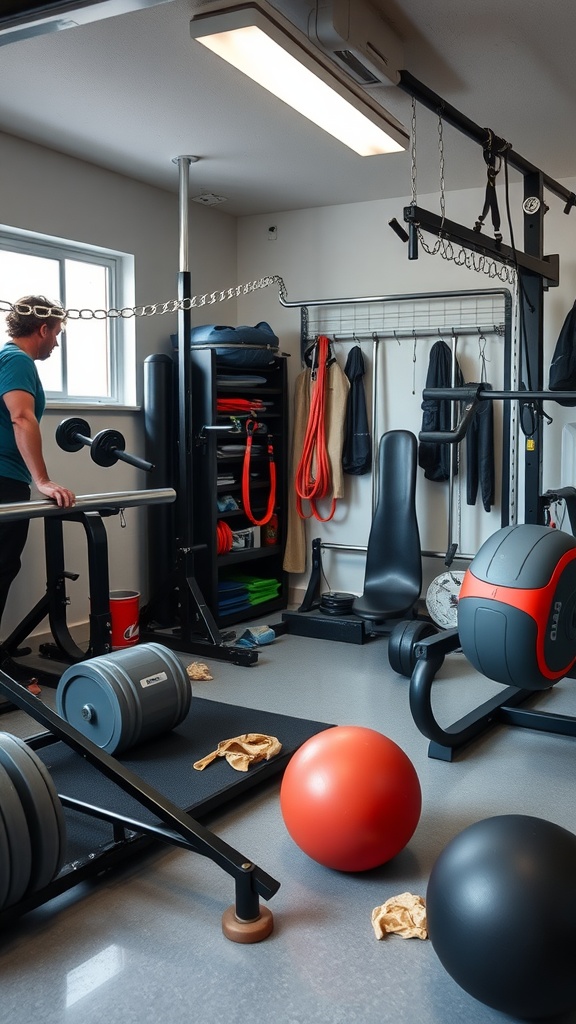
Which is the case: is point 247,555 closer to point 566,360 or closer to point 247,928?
point 566,360

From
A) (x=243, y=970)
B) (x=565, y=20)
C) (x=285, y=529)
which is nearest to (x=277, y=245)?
(x=285, y=529)

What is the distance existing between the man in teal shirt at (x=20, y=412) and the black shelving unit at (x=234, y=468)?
1194 mm

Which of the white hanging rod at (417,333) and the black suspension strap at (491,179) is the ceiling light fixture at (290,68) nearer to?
the black suspension strap at (491,179)

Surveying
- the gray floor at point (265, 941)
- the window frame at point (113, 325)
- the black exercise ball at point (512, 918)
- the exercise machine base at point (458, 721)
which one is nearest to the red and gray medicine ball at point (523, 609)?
the exercise machine base at point (458, 721)

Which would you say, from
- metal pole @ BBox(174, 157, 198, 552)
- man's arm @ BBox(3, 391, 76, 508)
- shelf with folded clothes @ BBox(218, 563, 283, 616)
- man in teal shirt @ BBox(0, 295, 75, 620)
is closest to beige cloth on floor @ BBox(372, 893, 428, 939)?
man in teal shirt @ BBox(0, 295, 75, 620)

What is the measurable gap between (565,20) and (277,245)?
10.1 feet

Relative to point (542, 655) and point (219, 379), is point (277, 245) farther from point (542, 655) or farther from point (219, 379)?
point (542, 655)

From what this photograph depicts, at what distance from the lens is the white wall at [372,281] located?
5.07m

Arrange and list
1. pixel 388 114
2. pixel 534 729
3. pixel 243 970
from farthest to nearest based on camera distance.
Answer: pixel 388 114 → pixel 534 729 → pixel 243 970

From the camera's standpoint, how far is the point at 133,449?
5195mm

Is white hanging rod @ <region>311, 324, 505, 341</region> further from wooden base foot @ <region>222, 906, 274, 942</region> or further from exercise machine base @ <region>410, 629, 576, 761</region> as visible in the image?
wooden base foot @ <region>222, 906, 274, 942</region>

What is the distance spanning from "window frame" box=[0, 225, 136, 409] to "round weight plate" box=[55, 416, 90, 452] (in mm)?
1183

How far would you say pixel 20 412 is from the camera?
3.48 m

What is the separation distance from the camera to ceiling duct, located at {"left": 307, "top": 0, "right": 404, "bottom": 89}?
9.52ft
